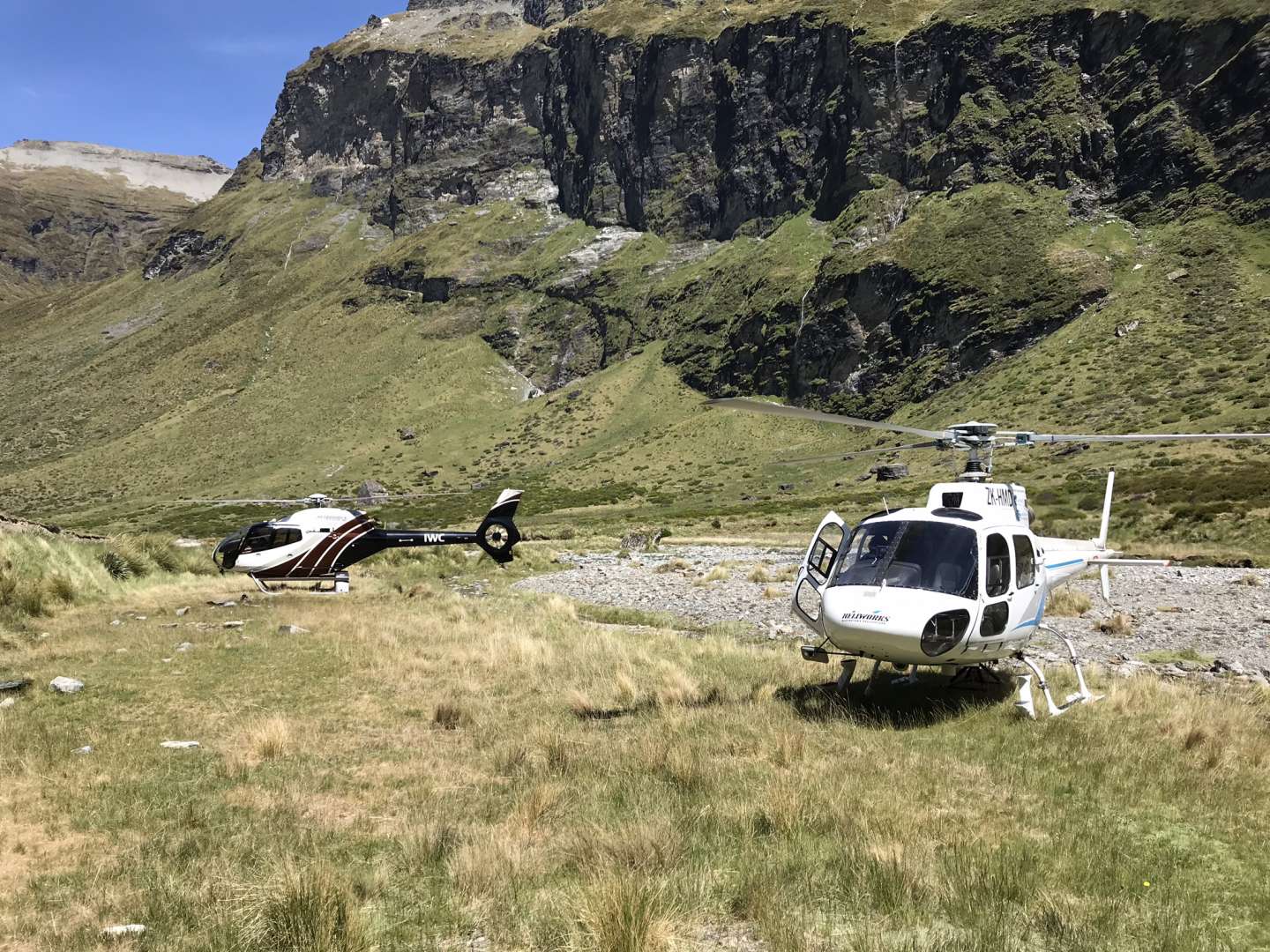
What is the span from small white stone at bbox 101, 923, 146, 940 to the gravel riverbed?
40.4 feet

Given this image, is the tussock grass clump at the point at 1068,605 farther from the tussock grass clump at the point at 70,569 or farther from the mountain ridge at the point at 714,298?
the tussock grass clump at the point at 70,569

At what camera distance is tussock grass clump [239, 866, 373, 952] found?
3.77 metres

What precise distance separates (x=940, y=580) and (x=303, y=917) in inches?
262

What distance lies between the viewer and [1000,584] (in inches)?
339

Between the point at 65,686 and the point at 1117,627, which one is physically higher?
the point at 1117,627

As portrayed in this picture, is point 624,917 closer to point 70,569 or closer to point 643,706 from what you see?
point 643,706

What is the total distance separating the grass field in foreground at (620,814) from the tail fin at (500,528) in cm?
1216

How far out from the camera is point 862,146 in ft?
366

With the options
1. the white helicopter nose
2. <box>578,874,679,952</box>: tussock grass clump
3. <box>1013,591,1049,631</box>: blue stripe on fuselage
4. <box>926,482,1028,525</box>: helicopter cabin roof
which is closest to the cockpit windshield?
the white helicopter nose

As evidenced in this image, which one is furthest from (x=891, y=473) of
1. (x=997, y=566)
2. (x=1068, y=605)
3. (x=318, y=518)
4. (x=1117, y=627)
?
(x=997, y=566)

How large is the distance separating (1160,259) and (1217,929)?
3503 inches

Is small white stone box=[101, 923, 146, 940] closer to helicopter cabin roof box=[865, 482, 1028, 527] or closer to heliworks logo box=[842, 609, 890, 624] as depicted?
heliworks logo box=[842, 609, 890, 624]

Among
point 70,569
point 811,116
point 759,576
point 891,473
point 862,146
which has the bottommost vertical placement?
point 759,576

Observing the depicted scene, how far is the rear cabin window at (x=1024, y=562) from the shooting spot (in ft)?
29.6
